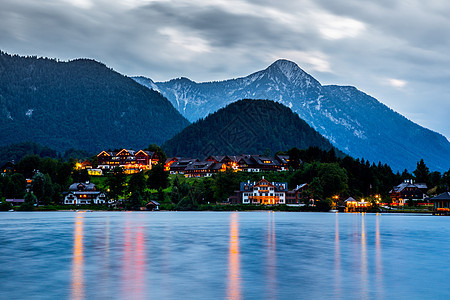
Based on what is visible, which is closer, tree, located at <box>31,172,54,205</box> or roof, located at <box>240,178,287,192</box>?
tree, located at <box>31,172,54,205</box>

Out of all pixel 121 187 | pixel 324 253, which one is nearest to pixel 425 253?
pixel 324 253

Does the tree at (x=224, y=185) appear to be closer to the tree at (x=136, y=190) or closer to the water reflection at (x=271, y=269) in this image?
the tree at (x=136, y=190)

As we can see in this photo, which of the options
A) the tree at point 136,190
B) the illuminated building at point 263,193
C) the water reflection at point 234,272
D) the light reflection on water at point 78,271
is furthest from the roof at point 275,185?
the light reflection on water at point 78,271

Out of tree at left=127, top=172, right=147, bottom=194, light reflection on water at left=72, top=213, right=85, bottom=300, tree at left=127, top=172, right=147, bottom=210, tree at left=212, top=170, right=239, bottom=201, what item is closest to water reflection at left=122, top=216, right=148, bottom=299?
light reflection on water at left=72, top=213, right=85, bottom=300

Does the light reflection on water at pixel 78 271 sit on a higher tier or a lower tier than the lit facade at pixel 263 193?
lower

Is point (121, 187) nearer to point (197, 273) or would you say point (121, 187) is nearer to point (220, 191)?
point (220, 191)

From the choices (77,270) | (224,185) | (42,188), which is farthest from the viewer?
(42,188)

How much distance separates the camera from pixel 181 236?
2746 inches

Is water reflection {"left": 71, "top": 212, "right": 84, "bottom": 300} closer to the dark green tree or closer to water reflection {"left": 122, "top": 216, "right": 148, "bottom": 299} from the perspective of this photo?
water reflection {"left": 122, "top": 216, "right": 148, "bottom": 299}

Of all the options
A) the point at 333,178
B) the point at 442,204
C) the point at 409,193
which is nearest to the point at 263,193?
the point at 333,178

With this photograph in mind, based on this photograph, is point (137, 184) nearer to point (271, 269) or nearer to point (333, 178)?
point (333, 178)

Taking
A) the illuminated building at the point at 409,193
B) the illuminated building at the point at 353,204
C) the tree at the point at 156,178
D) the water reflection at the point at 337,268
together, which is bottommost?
the water reflection at the point at 337,268

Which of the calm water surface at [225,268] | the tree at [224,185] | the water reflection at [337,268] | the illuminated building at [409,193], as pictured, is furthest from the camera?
the illuminated building at [409,193]

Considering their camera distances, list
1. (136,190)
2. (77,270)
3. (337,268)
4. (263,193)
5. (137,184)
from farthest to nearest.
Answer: (137,184), (263,193), (136,190), (337,268), (77,270)
